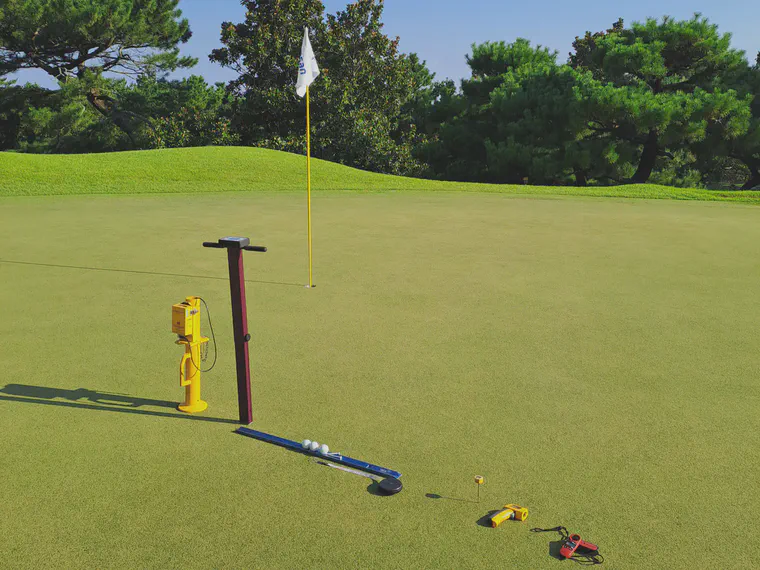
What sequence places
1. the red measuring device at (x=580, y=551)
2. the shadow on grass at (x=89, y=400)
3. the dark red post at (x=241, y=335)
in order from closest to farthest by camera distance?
the red measuring device at (x=580, y=551), the dark red post at (x=241, y=335), the shadow on grass at (x=89, y=400)

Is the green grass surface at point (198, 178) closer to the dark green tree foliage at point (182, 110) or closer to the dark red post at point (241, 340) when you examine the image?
the dark green tree foliage at point (182, 110)

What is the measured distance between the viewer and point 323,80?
33500 millimetres

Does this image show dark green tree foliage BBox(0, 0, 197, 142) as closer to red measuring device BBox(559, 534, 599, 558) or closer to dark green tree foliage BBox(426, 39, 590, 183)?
dark green tree foliage BBox(426, 39, 590, 183)

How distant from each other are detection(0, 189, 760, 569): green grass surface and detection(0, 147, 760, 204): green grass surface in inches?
427

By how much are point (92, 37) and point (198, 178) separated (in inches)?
861

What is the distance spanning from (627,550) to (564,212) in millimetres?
13573

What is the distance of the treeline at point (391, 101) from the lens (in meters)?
31.3

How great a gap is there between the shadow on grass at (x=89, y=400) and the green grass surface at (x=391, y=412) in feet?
0.06

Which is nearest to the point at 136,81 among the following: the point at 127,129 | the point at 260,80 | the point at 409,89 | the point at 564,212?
the point at 127,129

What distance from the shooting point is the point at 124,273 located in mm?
8414

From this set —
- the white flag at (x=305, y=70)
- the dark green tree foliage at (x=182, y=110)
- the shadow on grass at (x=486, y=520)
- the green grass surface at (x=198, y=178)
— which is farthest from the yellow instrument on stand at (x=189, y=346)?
the dark green tree foliage at (x=182, y=110)

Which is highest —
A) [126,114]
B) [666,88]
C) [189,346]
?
[666,88]

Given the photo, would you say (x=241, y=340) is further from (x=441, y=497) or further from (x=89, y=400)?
(x=441, y=497)

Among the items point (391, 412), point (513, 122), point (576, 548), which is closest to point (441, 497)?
point (576, 548)
